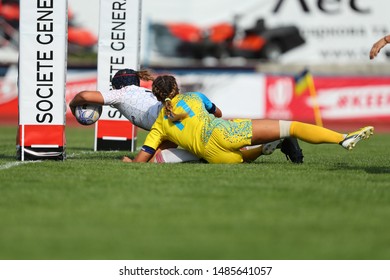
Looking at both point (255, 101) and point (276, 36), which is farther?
point (276, 36)

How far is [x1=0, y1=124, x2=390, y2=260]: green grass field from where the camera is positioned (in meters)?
6.56

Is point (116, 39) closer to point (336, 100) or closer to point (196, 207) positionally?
point (196, 207)

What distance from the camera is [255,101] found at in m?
29.0

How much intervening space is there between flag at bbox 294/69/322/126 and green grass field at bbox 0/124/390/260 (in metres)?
15.0

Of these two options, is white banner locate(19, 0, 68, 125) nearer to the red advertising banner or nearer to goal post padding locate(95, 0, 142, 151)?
goal post padding locate(95, 0, 142, 151)

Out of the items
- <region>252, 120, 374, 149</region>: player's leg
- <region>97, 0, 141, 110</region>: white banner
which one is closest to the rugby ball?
<region>252, 120, 374, 149</region>: player's leg

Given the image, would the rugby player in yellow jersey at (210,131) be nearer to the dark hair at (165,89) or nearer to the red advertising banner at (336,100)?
the dark hair at (165,89)

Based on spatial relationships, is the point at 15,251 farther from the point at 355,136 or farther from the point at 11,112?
the point at 11,112

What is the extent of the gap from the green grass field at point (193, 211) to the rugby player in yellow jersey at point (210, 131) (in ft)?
0.95

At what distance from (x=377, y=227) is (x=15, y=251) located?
2722mm

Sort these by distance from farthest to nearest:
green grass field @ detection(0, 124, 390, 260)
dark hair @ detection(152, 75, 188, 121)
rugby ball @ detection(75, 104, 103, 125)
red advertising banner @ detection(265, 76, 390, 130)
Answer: red advertising banner @ detection(265, 76, 390, 130), rugby ball @ detection(75, 104, 103, 125), dark hair @ detection(152, 75, 188, 121), green grass field @ detection(0, 124, 390, 260)

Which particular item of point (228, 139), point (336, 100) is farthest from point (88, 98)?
point (336, 100)

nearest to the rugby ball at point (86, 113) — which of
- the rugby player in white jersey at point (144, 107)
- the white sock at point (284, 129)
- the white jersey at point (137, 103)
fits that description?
the rugby player in white jersey at point (144, 107)
